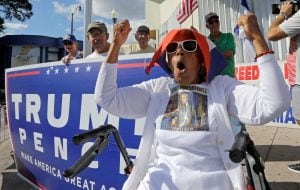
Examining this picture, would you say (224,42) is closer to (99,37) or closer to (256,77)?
(99,37)

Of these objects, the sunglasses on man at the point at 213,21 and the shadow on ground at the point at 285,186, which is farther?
the sunglasses on man at the point at 213,21

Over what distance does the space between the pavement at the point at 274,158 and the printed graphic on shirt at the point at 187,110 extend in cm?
193

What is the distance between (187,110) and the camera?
1980 millimetres

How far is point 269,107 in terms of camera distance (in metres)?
1.68

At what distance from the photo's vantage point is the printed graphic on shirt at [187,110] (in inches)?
75.6

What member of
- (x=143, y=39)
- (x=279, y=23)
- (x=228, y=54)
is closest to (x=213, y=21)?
(x=228, y=54)

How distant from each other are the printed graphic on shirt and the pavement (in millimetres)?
1928

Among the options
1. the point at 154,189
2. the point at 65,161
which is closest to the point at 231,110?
the point at 154,189

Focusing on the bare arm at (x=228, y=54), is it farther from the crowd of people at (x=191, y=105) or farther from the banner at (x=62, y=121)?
the crowd of people at (x=191, y=105)

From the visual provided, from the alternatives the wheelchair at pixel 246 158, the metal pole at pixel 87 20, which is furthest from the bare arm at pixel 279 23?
the metal pole at pixel 87 20

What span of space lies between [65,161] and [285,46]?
7.35 m

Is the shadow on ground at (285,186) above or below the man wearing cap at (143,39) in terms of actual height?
below

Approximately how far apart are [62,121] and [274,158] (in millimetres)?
2611

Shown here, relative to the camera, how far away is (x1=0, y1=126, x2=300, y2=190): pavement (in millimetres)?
3641
